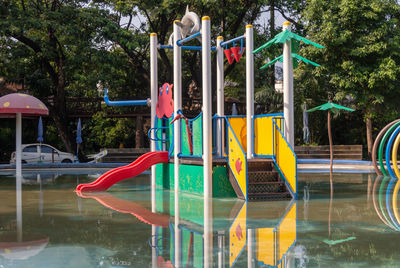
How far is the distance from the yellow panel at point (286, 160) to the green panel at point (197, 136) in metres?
1.79

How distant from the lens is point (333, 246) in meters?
6.41

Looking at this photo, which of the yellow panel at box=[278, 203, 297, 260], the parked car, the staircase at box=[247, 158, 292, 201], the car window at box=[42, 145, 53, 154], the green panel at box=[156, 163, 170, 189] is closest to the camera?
the yellow panel at box=[278, 203, 297, 260]

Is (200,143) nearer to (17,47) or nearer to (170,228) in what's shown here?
(170,228)

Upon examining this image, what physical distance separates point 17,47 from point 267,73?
1359cm

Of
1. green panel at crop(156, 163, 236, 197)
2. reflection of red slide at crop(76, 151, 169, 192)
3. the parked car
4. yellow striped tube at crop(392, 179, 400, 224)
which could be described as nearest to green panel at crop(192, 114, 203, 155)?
green panel at crop(156, 163, 236, 197)

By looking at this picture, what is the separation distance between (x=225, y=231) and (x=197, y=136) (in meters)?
5.39

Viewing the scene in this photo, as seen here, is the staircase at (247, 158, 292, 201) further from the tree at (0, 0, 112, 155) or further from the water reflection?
the tree at (0, 0, 112, 155)

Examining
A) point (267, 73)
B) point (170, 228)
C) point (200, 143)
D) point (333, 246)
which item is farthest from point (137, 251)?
point (267, 73)

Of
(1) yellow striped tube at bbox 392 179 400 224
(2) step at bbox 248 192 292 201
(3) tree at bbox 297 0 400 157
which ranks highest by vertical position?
(3) tree at bbox 297 0 400 157

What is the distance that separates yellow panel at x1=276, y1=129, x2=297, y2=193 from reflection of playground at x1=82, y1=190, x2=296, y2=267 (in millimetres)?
674

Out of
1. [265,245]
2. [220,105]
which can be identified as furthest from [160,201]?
[265,245]

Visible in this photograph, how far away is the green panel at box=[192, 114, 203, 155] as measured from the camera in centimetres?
1245

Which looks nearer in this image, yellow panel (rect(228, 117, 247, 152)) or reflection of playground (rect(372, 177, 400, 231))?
reflection of playground (rect(372, 177, 400, 231))

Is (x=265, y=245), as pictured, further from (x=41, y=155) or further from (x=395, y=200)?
(x=41, y=155)
